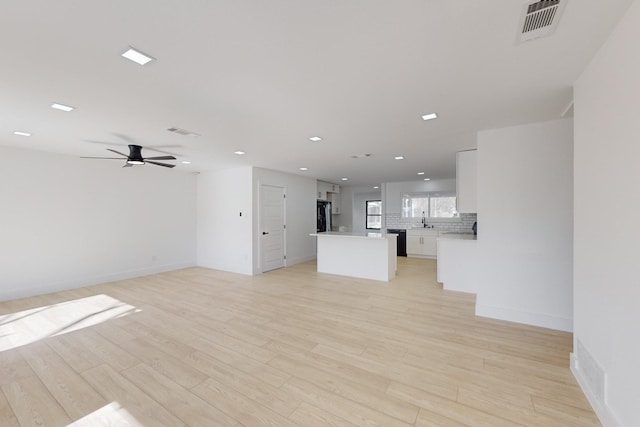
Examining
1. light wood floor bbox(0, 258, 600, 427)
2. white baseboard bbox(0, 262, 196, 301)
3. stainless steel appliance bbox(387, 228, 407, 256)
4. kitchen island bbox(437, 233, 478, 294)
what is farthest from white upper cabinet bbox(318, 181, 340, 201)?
light wood floor bbox(0, 258, 600, 427)

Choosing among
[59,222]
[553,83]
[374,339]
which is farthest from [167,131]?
[553,83]

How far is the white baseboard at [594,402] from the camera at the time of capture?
158 cm

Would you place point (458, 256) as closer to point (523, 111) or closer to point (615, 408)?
point (523, 111)

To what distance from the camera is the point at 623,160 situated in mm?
1479

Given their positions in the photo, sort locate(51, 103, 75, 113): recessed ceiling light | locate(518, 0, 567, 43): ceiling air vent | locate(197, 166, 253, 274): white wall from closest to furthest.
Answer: locate(518, 0, 567, 43): ceiling air vent
locate(51, 103, 75, 113): recessed ceiling light
locate(197, 166, 253, 274): white wall

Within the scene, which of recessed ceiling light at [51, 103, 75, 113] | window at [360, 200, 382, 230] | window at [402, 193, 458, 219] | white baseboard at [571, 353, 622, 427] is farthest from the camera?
window at [360, 200, 382, 230]

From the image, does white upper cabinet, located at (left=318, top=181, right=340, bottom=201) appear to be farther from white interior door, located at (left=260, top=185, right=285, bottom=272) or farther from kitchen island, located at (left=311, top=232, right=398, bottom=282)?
kitchen island, located at (left=311, top=232, right=398, bottom=282)

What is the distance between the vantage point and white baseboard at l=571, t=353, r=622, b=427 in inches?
62.3

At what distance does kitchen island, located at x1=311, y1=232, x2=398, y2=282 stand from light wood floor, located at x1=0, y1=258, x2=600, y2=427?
135 cm

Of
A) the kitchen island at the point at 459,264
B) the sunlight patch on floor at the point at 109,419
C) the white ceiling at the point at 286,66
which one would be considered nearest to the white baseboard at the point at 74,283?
the white ceiling at the point at 286,66

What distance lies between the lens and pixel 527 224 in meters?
3.19

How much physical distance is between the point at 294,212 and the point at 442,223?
4.86m

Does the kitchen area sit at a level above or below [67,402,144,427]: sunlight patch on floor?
above

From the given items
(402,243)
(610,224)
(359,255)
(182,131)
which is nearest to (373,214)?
(402,243)
